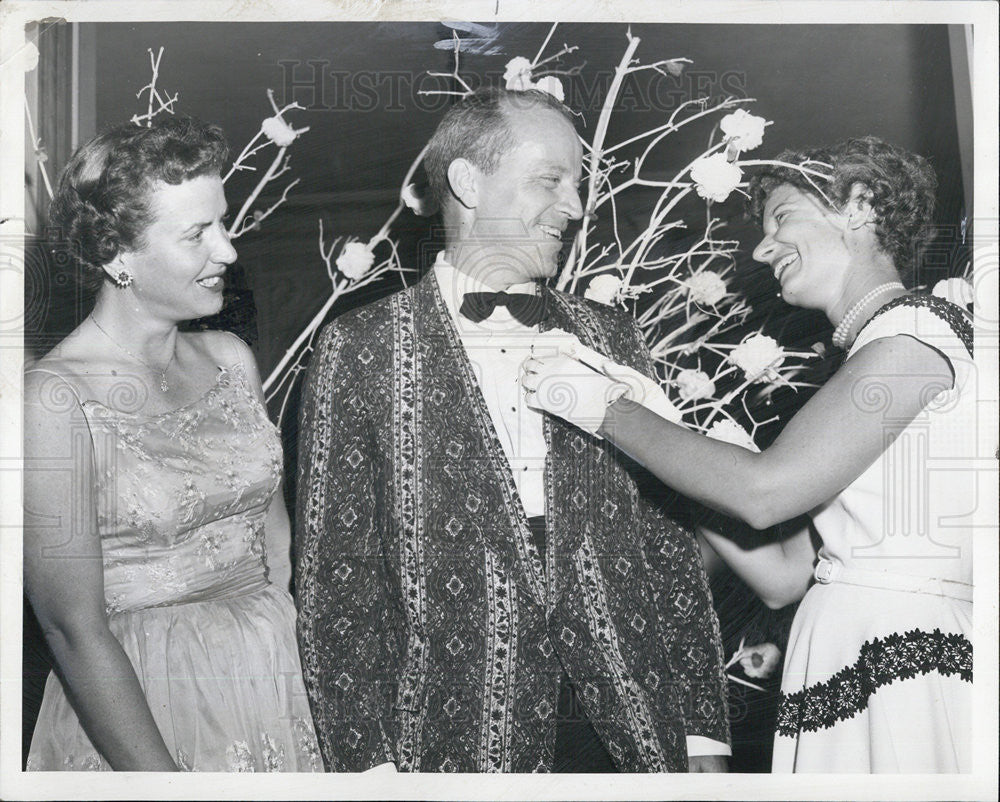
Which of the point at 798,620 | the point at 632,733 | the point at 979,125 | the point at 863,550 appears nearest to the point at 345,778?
the point at 632,733

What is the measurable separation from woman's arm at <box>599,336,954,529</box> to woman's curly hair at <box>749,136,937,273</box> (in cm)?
26

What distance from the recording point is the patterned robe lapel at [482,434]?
2.15m

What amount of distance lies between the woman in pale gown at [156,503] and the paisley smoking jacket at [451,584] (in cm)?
11

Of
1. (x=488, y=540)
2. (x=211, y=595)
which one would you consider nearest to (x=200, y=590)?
(x=211, y=595)

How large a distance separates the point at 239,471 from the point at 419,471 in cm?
38

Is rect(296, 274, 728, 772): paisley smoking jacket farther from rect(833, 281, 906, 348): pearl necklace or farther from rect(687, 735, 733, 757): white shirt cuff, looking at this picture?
rect(833, 281, 906, 348): pearl necklace

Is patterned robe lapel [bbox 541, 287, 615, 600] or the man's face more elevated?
the man's face

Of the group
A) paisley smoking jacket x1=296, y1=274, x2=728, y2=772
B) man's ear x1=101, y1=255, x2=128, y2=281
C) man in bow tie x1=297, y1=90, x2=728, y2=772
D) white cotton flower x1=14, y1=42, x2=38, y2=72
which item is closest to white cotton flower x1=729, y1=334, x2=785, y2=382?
man in bow tie x1=297, y1=90, x2=728, y2=772

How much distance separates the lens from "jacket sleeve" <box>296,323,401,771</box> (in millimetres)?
2152

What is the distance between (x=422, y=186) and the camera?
2.27 m

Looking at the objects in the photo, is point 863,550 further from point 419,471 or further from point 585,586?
point 419,471

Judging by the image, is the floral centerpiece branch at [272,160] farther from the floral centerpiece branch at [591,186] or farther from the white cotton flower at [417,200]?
the floral centerpiece branch at [591,186]

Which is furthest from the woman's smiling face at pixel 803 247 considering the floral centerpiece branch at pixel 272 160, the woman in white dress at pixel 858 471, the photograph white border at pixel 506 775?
the floral centerpiece branch at pixel 272 160

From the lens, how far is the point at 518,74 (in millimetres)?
2301
